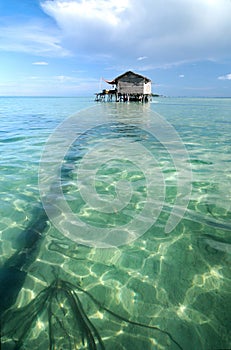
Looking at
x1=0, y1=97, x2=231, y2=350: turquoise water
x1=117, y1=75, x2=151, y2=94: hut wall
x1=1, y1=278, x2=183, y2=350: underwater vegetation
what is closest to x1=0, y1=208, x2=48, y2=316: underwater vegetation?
x1=0, y1=97, x2=231, y2=350: turquoise water

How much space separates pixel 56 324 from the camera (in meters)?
2.85

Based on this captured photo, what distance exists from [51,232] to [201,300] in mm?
2899

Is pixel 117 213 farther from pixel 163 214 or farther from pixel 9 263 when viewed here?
pixel 9 263

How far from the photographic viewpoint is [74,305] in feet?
10.1

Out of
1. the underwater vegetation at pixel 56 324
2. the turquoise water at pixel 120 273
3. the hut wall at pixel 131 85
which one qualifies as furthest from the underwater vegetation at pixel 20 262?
the hut wall at pixel 131 85

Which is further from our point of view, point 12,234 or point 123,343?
point 12,234

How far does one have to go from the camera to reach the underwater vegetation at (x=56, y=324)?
2.63 meters

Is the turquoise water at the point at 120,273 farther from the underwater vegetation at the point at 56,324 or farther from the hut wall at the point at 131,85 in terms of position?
the hut wall at the point at 131,85

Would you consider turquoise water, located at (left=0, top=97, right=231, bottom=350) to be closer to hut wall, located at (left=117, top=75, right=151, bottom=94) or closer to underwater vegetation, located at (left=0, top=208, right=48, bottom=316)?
underwater vegetation, located at (left=0, top=208, right=48, bottom=316)

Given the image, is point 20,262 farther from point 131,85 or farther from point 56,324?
point 131,85

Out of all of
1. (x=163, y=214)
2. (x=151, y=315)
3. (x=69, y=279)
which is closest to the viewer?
(x=151, y=315)

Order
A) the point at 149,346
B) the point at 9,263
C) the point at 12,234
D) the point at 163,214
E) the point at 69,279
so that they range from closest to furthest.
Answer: the point at 149,346, the point at 69,279, the point at 9,263, the point at 12,234, the point at 163,214

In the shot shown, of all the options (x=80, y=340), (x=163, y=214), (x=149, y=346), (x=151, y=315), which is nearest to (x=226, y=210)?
(x=163, y=214)

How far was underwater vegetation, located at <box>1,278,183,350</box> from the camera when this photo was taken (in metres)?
2.63
